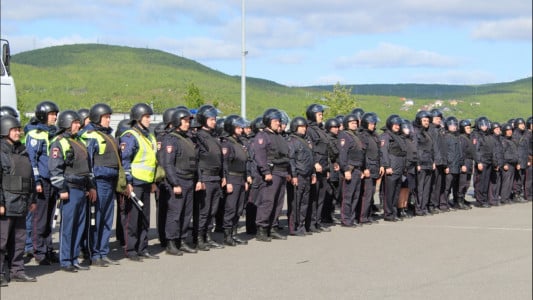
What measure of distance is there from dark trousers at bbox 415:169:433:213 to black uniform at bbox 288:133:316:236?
14.1ft

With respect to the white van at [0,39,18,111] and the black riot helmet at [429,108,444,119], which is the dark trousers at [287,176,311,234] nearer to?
the black riot helmet at [429,108,444,119]

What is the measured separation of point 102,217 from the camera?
451 inches

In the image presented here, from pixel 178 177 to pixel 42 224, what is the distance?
78.8 inches

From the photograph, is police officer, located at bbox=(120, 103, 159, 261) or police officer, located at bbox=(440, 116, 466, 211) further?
police officer, located at bbox=(440, 116, 466, 211)

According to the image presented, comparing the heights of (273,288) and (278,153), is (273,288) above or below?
below

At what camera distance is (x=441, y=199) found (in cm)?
1986

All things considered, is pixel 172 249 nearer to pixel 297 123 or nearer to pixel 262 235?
pixel 262 235

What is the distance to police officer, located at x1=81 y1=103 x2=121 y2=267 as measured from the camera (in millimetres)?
11253

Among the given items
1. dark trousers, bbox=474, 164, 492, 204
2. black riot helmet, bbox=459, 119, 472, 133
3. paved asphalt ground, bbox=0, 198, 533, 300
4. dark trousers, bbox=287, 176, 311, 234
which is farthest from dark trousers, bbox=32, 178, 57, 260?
dark trousers, bbox=474, 164, 492, 204

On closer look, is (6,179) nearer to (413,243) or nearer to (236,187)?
(236,187)

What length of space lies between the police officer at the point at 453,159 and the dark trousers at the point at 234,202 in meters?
6.97

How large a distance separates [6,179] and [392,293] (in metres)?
4.41

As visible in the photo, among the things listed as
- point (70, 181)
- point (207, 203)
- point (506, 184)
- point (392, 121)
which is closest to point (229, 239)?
point (207, 203)

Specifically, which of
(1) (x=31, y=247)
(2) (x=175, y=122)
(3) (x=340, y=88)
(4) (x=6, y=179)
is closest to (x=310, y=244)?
(2) (x=175, y=122)
